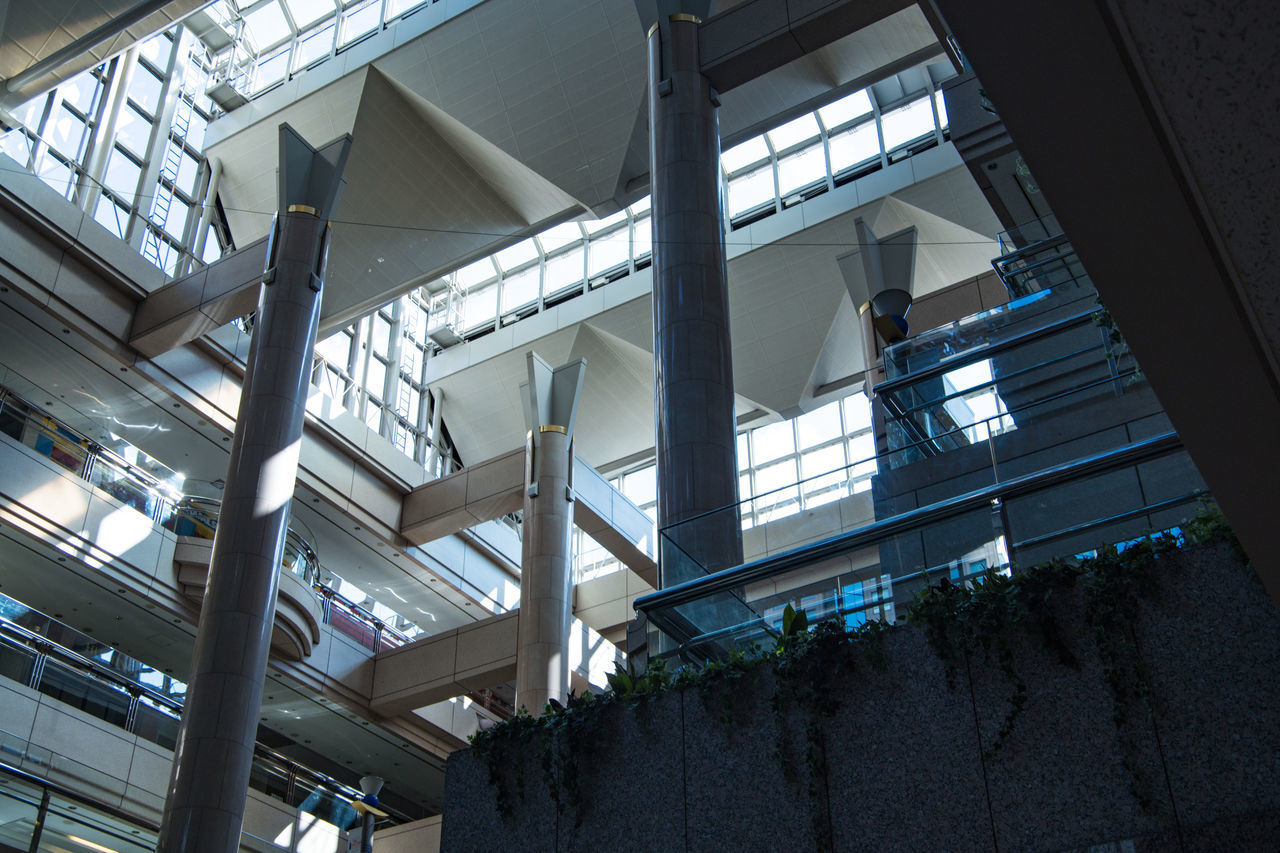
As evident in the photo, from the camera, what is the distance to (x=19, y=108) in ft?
78.1

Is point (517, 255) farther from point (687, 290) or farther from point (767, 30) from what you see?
point (687, 290)

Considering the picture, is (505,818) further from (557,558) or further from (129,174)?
(129,174)

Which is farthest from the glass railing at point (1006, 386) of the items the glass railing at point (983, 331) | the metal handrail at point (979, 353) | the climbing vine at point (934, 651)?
the climbing vine at point (934, 651)

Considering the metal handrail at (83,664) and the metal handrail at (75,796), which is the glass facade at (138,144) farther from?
the metal handrail at (75,796)

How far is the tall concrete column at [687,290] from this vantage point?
508 inches

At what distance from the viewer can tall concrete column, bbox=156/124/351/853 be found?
1372cm

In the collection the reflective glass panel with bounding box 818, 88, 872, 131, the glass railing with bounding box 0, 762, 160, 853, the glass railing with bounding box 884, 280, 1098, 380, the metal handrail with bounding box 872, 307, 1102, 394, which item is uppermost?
the reflective glass panel with bounding box 818, 88, 872, 131

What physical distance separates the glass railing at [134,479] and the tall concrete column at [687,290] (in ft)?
29.8

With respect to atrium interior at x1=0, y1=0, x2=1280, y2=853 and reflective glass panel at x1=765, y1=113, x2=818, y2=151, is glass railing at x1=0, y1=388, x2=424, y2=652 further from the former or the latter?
reflective glass panel at x1=765, y1=113, x2=818, y2=151

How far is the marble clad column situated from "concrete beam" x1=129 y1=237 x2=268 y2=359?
19.7 ft

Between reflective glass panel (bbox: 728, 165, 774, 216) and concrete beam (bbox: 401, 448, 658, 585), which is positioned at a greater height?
reflective glass panel (bbox: 728, 165, 774, 216)

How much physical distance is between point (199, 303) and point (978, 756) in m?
17.9

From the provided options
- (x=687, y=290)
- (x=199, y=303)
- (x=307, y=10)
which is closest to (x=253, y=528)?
(x=687, y=290)

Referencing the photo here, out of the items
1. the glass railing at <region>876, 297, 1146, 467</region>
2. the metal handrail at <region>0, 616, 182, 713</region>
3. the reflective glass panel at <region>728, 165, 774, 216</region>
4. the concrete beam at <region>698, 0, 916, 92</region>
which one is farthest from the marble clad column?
the glass railing at <region>876, 297, 1146, 467</region>
